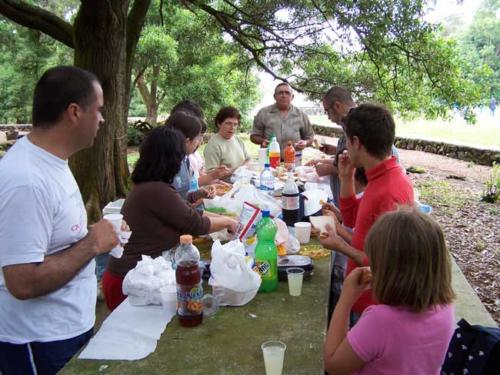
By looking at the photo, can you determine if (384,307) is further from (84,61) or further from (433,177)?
(433,177)

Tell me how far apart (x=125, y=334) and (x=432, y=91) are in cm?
618

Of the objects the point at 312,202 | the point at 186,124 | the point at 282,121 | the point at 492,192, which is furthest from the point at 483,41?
the point at 186,124

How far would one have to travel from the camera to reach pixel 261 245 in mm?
2182

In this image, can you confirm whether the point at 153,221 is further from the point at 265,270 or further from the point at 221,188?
the point at 221,188

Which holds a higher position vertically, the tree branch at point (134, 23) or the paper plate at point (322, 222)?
the tree branch at point (134, 23)

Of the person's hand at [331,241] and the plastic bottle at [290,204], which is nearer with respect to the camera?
the person's hand at [331,241]

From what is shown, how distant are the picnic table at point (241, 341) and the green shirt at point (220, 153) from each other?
277 centimetres

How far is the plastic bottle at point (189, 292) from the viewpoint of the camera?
172 centimetres

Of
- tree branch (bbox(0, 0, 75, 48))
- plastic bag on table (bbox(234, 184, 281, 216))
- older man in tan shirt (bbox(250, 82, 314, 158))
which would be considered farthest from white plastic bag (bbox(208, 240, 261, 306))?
tree branch (bbox(0, 0, 75, 48))

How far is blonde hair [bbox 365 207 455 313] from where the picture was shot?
4.70 feet

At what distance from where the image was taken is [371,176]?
2254 mm

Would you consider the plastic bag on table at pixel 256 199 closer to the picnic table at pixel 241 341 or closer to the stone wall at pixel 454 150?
the picnic table at pixel 241 341

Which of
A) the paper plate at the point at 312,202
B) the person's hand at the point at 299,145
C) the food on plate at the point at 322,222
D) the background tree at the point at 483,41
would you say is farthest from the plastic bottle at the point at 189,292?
the background tree at the point at 483,41

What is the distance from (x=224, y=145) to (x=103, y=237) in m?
3.16
